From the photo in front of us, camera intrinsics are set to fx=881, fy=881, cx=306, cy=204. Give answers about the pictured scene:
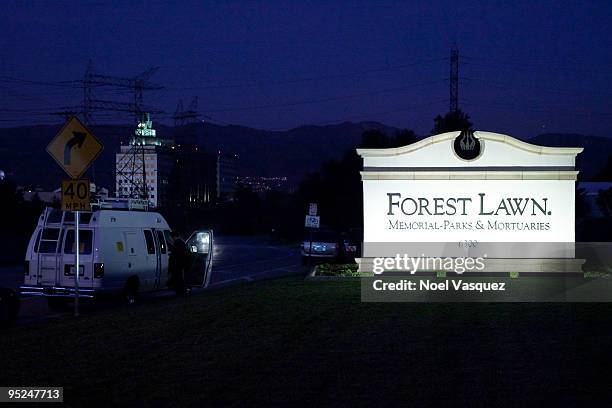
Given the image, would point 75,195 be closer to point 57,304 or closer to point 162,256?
point 57,304

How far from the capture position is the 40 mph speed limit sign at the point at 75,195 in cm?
1723

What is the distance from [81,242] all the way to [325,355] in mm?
10451

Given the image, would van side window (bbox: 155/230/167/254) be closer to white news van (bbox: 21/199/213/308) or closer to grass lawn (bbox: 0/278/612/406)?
white news van (bbox: 21/199/213/308)

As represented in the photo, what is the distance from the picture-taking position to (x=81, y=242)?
20.5m

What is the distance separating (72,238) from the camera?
2064 centimetres

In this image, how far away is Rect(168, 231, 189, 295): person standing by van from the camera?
906 inches

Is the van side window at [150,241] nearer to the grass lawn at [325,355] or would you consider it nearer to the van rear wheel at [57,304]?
the van rear wheel at [57,304]

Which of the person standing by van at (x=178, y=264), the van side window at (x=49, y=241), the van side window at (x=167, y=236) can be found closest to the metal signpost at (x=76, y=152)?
the van side window at (x=49, y=241)

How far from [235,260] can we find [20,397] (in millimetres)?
37714

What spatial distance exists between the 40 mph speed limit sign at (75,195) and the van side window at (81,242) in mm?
3184

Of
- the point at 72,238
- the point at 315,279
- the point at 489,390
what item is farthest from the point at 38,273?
the point at 489,390

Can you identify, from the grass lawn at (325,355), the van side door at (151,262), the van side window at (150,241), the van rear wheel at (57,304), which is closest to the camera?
the grass lawn at (325,355)

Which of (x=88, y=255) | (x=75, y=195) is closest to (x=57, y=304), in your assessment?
(x=88, y=255)

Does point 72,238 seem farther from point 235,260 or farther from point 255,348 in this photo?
point 235,260
